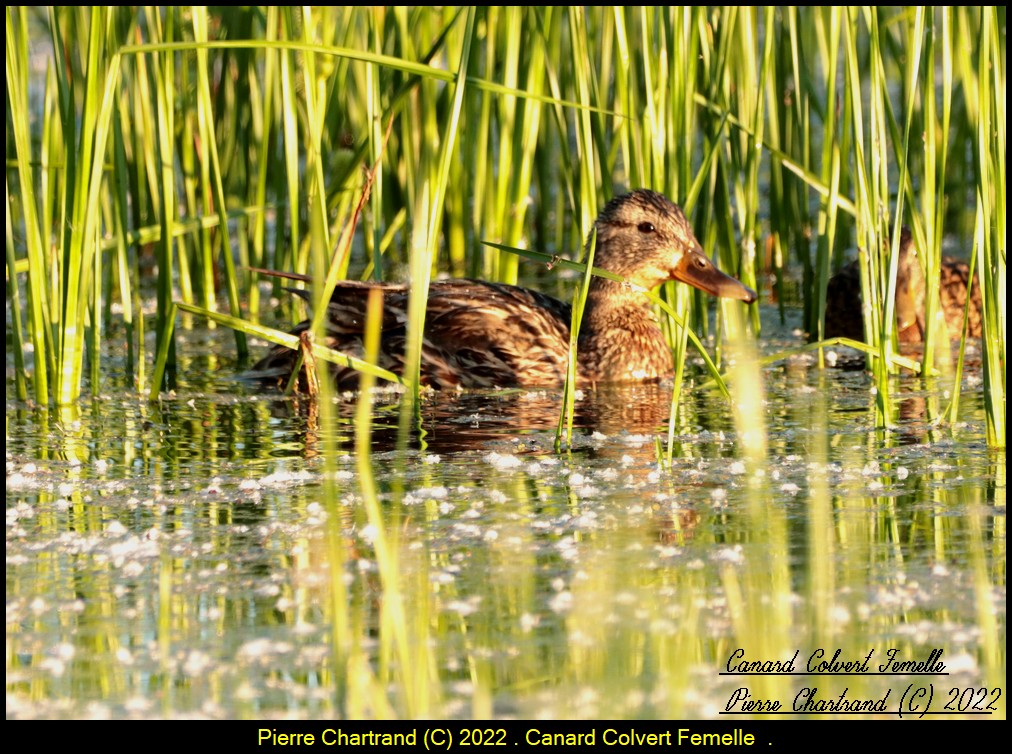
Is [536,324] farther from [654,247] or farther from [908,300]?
[908,300]

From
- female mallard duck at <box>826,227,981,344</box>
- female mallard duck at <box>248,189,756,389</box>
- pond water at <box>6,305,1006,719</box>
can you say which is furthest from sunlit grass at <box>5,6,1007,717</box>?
female mallard duck at <box>826,227,981,344</box>

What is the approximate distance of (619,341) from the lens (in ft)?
23.8

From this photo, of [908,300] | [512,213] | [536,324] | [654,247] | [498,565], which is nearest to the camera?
[498,565]

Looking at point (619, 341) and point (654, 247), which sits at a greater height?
point (654, 247)

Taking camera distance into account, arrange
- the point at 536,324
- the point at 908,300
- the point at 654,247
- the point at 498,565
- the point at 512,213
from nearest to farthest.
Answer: the point at 498,565, the point at 536,324, the point at 654,247, the point at 512,213, the point at 908,300

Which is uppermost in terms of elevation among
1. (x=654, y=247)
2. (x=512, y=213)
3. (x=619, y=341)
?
(x=512, y=213)

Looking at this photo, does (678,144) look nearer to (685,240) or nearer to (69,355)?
(685,240)

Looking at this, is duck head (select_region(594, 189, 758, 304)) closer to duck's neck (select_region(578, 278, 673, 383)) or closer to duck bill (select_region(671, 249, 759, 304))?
duck bill (select_region(671, 249, 759, 304))

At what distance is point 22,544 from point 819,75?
1039 cm

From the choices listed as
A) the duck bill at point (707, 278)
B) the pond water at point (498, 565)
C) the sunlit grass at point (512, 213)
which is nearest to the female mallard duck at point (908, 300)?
the sunlit grass at point (512, 213)

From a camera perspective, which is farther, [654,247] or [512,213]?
Result: [512,213]

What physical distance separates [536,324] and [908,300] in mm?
2117

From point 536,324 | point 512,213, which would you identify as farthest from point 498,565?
point 512,213

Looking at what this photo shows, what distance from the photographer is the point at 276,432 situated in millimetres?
5965
